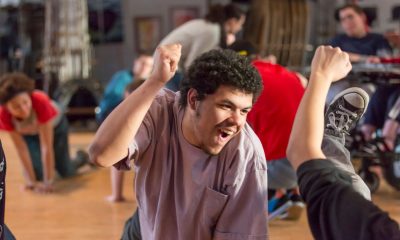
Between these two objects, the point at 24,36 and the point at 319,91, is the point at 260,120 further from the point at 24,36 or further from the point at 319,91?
the point at 24,36

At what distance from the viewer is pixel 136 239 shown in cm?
208

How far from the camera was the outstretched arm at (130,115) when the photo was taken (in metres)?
1.50

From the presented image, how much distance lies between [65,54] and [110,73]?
3.11ft

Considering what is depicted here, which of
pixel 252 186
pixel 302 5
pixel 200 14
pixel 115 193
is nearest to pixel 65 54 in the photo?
pixel 200 14

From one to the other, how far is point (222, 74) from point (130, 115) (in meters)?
0.24

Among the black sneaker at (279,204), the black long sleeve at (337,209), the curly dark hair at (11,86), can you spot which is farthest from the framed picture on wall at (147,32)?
the black long sleeve at (337,209)

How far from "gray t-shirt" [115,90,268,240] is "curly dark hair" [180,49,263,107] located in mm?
130

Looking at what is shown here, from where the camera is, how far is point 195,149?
162 centimetres

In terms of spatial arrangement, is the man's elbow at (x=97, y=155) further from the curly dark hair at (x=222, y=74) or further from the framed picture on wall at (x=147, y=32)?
the framed picture on wall at (x=147, y=32)

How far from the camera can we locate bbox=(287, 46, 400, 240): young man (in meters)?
1.16

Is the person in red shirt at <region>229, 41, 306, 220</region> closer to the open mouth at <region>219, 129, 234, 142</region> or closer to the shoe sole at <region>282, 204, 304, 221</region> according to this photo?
the shoe sole at <region>282, 204, 304, 221</region>

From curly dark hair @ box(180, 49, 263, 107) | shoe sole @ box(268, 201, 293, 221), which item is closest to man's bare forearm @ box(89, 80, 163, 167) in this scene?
curly dark hair @ box(180, 49, 263, 107)

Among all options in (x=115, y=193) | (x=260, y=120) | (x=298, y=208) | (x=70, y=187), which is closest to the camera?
(x=260, y=120)

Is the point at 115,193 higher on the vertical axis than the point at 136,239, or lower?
lower
